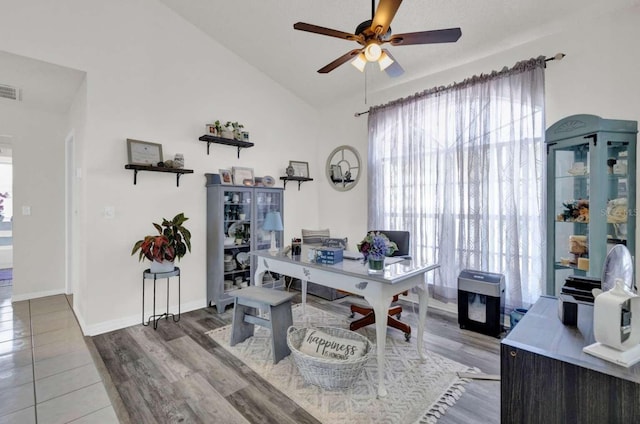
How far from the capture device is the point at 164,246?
3.01 m

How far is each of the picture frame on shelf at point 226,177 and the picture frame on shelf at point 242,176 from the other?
0.05 m

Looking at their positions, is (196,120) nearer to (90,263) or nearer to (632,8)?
(90,263)

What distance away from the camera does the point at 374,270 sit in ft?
7.10

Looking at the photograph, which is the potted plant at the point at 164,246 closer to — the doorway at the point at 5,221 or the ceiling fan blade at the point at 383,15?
the ceiling fan blade at the point at 383,15

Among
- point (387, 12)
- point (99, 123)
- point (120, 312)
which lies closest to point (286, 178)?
point (99, 123)

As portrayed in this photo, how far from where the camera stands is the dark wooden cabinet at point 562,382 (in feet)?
3.22

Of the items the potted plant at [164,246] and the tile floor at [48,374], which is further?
the potted plant at [164,246]

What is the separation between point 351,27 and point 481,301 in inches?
121

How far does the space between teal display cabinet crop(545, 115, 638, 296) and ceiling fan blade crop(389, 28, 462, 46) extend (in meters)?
1.27

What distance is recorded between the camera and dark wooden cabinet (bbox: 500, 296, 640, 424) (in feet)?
3.22

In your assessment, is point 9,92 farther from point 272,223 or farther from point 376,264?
point 376,264

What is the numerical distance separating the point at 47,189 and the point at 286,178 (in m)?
3.31

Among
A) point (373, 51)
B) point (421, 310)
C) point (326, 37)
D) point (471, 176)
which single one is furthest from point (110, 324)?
point (471, 176)

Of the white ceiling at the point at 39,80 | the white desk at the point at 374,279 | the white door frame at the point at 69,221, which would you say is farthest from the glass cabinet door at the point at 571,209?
the white door frame at the point at 69,221
